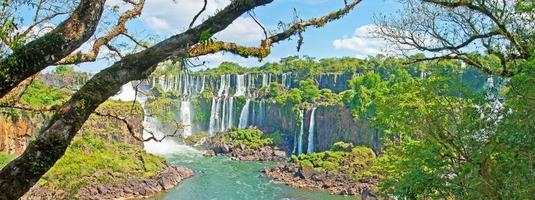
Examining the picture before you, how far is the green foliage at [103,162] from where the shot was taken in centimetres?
2750

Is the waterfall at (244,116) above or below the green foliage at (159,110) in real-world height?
above

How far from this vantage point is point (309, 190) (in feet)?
106

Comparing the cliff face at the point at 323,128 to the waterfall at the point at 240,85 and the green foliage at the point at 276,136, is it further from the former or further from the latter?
the waterfall at the point at 240,85

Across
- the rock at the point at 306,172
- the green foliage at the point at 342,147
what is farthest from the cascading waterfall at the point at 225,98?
the rock at the point at 306,172

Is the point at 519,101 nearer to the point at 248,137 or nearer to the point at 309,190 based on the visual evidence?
the point at 309,190

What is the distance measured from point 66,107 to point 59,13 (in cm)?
231

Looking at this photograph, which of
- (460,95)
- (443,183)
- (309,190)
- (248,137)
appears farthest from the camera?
(248,137)

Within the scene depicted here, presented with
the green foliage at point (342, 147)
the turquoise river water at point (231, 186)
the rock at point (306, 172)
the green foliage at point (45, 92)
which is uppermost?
the green foliage at point (45, 92)

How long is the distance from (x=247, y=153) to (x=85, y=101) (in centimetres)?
4350

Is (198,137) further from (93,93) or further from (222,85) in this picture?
(93,93)

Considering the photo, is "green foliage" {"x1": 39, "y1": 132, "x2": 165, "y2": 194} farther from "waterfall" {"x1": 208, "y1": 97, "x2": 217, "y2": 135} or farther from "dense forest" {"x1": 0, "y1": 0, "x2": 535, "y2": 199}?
"waterfall" {"x1": 208, "y1": 97, "x2": 217, "y2": 135}

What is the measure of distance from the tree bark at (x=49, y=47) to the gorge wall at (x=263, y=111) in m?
41.0

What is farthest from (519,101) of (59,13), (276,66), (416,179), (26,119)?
(276,66)

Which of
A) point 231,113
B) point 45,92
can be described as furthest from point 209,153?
point 45,92
